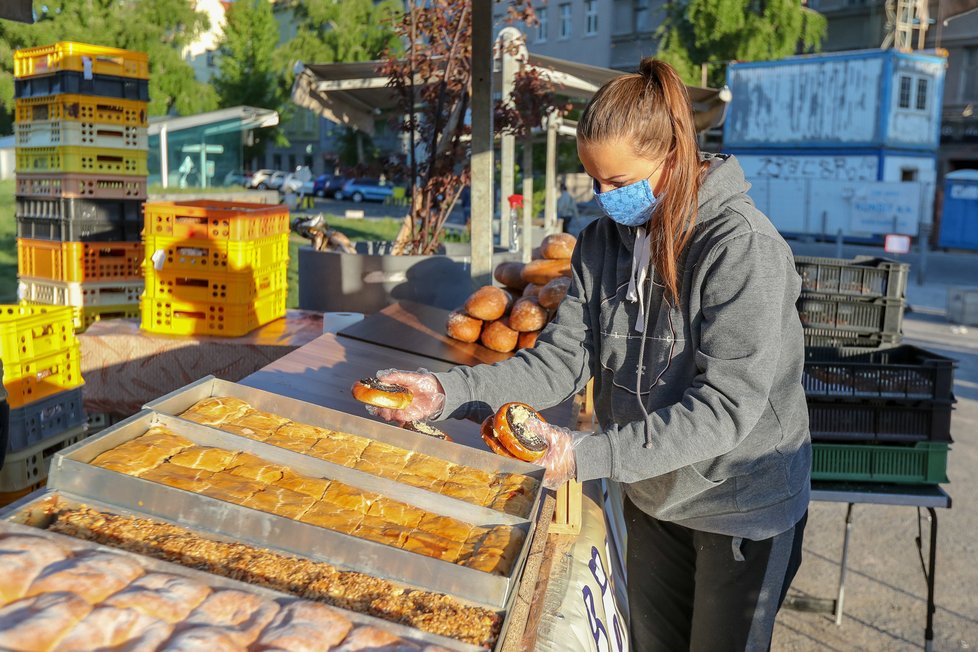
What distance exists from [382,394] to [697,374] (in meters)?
0.81

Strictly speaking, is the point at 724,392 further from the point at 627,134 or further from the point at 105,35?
the point at 105,35

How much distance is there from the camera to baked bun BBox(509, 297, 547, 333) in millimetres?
4027

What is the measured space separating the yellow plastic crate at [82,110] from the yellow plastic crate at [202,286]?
1.74 m

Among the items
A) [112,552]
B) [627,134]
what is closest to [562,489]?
[627,134]

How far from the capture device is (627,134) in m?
2.11

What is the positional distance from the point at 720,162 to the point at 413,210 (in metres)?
4.38

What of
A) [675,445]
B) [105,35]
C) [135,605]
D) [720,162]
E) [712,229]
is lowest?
[135,605]

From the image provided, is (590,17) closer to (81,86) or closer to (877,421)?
(81,86)

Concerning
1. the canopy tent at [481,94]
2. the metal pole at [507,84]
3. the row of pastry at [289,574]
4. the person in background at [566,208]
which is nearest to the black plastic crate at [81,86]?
the canopy tent at [481,94]

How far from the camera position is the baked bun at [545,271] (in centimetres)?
446

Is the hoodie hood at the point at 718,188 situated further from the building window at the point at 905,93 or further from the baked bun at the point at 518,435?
the building window at the point at 905,93

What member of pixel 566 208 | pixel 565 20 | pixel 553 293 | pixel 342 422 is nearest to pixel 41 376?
pixel 342 422

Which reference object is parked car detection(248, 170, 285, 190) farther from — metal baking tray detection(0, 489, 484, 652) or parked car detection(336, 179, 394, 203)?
metal baking tray detection(0, 489, 484, 652)

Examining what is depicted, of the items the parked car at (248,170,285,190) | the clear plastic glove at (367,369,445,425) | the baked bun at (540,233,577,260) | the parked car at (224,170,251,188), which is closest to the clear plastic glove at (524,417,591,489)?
the clear plastic glove at (367,369,445,425)
